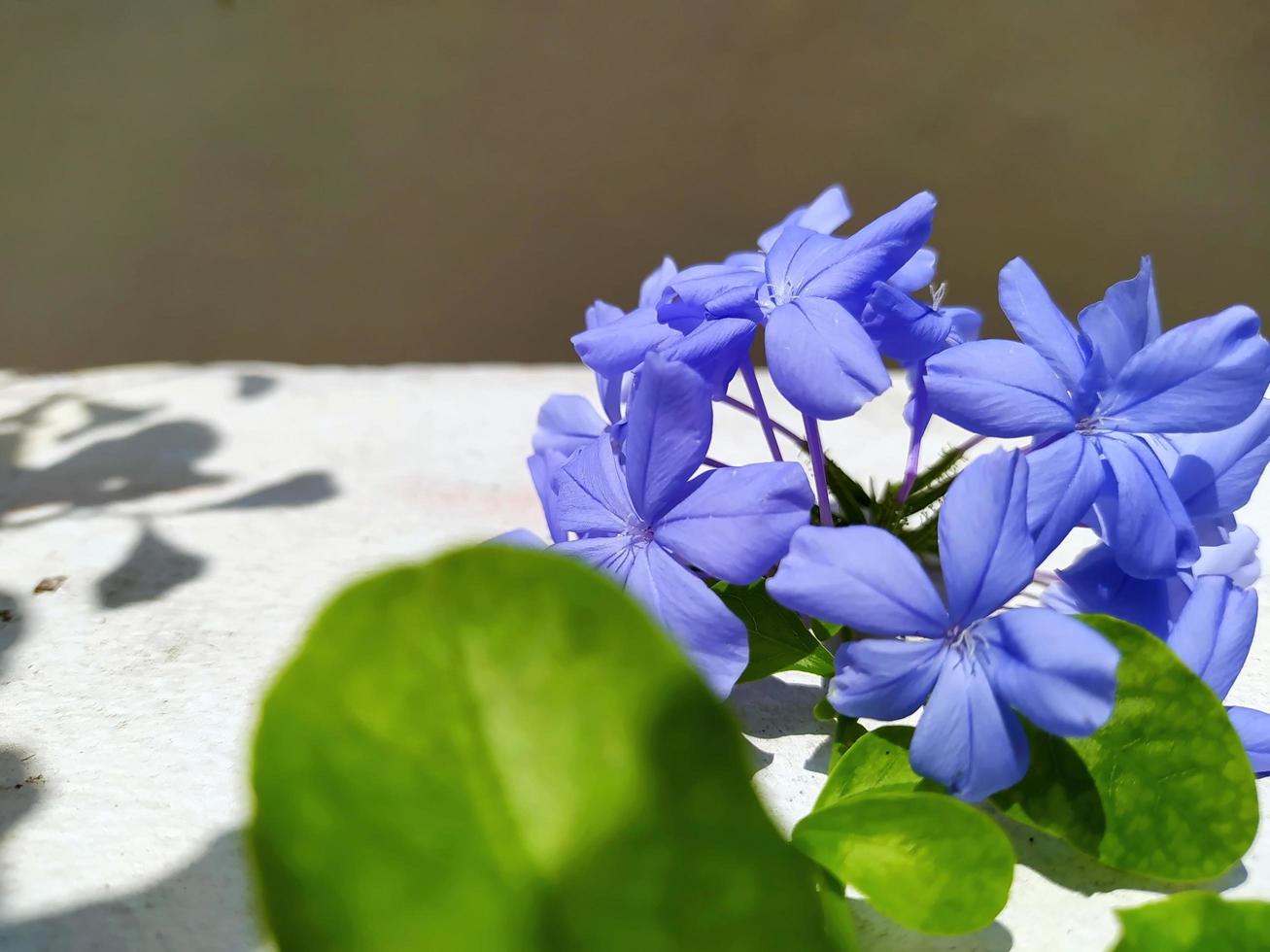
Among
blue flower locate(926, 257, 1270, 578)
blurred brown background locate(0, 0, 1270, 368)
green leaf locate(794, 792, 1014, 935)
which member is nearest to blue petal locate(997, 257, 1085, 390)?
blue flower locate(926, 257, 1270, 578)

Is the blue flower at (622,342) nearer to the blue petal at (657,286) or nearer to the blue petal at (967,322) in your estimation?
the blue petal at (657,286)

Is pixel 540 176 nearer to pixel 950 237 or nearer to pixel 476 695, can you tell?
pixel 950 237

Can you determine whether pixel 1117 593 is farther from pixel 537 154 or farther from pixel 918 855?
pixel 537 154

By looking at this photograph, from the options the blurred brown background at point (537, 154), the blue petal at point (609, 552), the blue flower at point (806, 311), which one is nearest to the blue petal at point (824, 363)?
the blue flower at point (806, 311)

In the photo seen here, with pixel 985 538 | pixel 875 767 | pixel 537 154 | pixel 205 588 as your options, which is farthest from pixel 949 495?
pixel 537 154

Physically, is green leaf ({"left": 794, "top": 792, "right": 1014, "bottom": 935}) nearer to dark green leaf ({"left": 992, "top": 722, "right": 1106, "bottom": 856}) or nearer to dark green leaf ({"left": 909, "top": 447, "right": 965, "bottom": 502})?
dark green leaf ({"left": 992, "top": 722, "right": 1106, "bottom": 856})

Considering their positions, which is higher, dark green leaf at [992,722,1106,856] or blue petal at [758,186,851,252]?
blue petal at [758,186,851,252]

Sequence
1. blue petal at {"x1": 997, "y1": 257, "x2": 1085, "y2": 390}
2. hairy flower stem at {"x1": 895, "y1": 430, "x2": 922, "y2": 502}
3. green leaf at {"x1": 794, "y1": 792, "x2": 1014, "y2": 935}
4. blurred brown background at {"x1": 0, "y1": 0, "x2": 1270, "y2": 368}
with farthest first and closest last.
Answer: blurred brown background at {"x1": 0, "y1": 0, "x2": 1270, "y2": 368} → hairy flower stem at {"x1": 895, "y1": 430, "x2": 922, "y2": 502} → blue petal at {"x1": 997, "y1": 257, "x2": 1085, "y2": 390} → green leaf at {"x1": 794, "y1": 792, "x2": 1014, "y2": 935}
